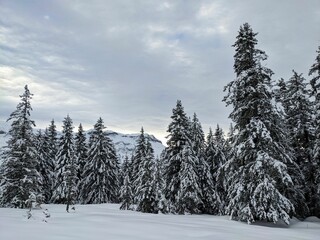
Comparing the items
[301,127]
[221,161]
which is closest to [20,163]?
[221,161]

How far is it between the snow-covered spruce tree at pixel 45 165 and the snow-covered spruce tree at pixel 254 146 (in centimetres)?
2879

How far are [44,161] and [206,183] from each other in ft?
74.5

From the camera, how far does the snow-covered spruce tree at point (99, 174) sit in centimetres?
4041

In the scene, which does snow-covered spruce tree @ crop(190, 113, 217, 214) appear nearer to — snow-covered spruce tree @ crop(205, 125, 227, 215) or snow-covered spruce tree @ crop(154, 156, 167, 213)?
snow-covered spruce tree @ crop(205, 125, 227, 215)

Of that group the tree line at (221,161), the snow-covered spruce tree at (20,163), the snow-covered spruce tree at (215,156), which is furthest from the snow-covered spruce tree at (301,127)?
the snow-covered spruce tree at (20,163)

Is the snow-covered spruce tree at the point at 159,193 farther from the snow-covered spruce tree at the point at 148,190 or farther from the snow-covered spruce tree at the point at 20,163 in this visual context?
the snow-covered spruce tree at the point at 20,163

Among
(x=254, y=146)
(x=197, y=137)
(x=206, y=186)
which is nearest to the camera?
(x=254, y=146)

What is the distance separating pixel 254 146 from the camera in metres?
18.5

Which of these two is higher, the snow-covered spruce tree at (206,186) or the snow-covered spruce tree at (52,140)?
the snow-covered spruce tree at (52,140)

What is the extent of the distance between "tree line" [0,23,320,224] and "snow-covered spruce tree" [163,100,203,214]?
0.33 feet

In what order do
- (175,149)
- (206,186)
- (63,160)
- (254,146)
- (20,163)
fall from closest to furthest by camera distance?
(254,146), (20,163), (175,149), (206,186), (63,160)

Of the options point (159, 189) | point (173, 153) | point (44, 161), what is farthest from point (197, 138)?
point (44, 161)

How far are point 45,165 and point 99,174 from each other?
24.7ft

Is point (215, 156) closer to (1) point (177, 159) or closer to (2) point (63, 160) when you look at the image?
(1) point (177, 159)
